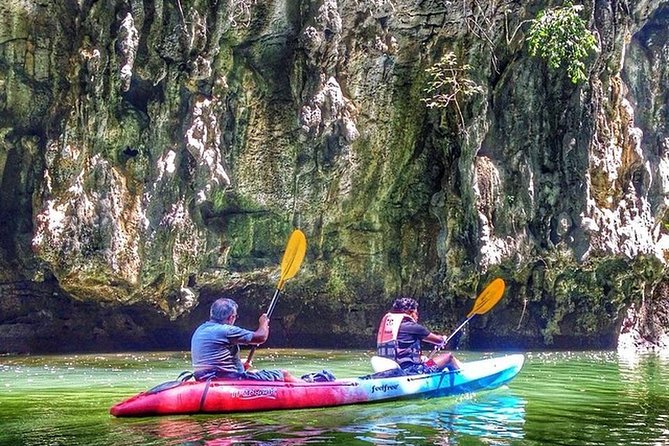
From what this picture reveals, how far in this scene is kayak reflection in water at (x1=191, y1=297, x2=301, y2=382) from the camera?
9.52 m

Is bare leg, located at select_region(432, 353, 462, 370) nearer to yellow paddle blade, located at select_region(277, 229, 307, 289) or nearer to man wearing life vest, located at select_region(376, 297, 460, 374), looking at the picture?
man wearing life vest, located at select_region(376, 297, 460, 374)

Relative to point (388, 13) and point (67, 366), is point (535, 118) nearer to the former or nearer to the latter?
point (388, 13)

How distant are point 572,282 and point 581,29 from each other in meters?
6.99

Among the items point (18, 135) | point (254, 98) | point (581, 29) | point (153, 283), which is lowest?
point (153, 283)

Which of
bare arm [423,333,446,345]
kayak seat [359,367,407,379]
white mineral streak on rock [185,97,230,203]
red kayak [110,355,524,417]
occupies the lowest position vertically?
red kayak [110,355,524,417]

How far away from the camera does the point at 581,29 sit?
811 inches

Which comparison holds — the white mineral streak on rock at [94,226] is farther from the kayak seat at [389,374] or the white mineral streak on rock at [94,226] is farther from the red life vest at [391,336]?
the kayak seat at [389,374]

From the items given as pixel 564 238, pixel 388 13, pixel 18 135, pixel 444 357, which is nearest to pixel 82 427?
pixel 444 357

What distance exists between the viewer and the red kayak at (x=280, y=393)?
9.21 metres

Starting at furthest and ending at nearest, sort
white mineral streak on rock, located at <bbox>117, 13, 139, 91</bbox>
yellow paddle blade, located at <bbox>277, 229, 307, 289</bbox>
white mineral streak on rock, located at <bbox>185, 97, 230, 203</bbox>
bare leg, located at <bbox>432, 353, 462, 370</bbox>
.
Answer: white mineral streak on rock, located at <bbox>185, 97, 230, 203</bbox> → white mineral streak on rock, located at <bbox>117, 13, 139, 91</bbox> → yellow paddle blade, located at <bbox>277, 229, 307, 289</bbox> → bare leg, located at <bbox>432, 353, 462, 370</bbox>

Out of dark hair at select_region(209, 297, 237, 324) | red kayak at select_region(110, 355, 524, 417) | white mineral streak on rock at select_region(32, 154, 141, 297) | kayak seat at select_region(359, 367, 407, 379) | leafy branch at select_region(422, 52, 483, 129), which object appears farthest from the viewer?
leafy branch at select_region(422, 52, 483, 129)

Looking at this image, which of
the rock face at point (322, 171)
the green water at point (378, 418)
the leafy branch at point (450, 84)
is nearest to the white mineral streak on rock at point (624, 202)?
the rock face at point (322, 171)

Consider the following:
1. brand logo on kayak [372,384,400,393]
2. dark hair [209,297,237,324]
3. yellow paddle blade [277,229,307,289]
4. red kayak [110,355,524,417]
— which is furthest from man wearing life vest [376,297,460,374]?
dark hair [209,297,237,324]

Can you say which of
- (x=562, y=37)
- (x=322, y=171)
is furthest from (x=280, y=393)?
(x=562, y=37)
